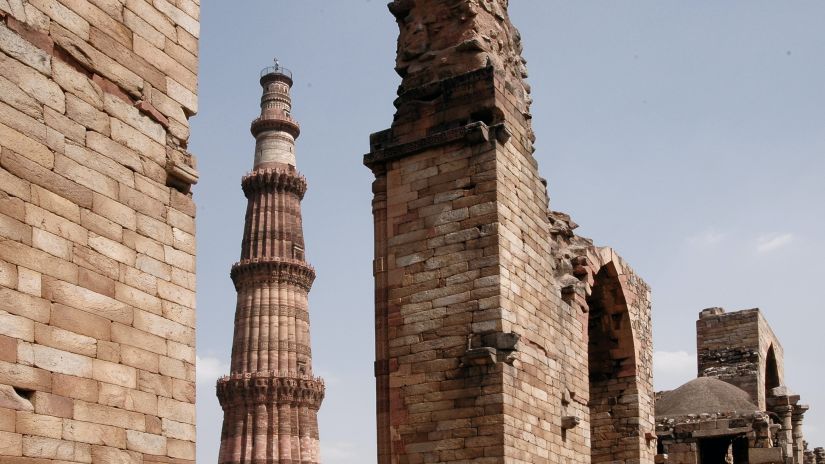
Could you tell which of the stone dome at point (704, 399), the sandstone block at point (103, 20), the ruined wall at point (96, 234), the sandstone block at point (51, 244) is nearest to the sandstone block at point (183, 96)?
the ruined wall at point (96, 234)

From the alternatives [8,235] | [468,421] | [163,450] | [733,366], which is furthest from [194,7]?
[733,366]

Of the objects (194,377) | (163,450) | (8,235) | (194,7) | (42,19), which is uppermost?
(194,7)

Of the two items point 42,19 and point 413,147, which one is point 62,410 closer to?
point 42,19

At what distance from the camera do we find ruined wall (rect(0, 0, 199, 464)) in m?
4.91

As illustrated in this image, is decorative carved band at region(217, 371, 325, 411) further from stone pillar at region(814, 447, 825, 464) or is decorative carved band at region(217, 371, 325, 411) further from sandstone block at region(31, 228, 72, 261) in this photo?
sandstone block at region(31, 228, 72, 261)

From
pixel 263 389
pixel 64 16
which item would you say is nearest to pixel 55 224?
pixel 64 16

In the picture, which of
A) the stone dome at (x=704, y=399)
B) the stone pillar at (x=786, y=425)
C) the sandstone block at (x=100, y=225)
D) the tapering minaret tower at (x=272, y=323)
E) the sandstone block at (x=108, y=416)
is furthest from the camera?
the tapering minaret tower at (x=272, y=323)

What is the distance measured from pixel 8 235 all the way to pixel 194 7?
2.30m

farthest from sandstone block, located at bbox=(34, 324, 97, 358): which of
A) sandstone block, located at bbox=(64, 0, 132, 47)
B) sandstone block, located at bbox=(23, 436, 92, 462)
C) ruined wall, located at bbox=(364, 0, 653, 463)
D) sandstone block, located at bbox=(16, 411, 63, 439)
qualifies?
ruined wall, located at bbox=(364, 0, 653, 463)

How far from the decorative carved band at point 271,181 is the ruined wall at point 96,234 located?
94.7 ft

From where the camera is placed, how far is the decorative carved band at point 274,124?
117 ft

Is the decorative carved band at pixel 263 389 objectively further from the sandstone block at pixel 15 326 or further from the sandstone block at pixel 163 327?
the sandstone block at pixel 15 326

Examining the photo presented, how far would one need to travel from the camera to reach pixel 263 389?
31812 mm

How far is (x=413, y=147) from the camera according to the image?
33.5 ft
